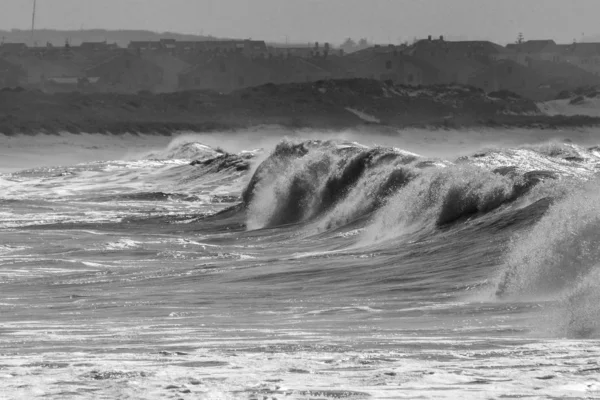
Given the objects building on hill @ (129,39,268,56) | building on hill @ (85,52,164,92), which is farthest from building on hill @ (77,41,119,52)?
building on hill @ (85,52,164,92)

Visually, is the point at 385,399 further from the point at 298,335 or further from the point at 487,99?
the point at 487,99

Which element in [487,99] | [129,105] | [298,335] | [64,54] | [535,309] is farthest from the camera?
[64,54]

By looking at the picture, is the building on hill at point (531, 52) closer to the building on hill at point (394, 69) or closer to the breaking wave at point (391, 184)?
the building on hill at point (394, 69)

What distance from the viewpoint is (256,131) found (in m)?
81.9

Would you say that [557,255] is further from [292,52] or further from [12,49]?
[292,52]

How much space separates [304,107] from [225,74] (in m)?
22.7

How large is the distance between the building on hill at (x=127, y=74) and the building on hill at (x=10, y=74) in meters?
5.96

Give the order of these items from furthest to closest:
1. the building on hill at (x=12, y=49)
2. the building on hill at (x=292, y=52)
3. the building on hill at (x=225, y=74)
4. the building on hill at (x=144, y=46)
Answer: the building on hill at (x=292, y=52) → the building on hill at (x=144, y=46) → the building on hill at (x=12, y=49) → the building on hill at (x=225, y=74)

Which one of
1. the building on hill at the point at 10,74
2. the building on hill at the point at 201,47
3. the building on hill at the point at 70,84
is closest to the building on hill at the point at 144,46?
the building on hill at the point at 201,47

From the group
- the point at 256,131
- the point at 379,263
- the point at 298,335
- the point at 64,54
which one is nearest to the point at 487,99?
the point at 256,131

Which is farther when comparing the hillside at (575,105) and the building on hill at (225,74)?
the building on hill at (225,74)

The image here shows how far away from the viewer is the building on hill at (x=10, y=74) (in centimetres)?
10512

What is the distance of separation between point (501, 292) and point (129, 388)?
5445 mm

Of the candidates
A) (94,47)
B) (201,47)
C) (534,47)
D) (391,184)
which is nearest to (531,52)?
(534,47)
